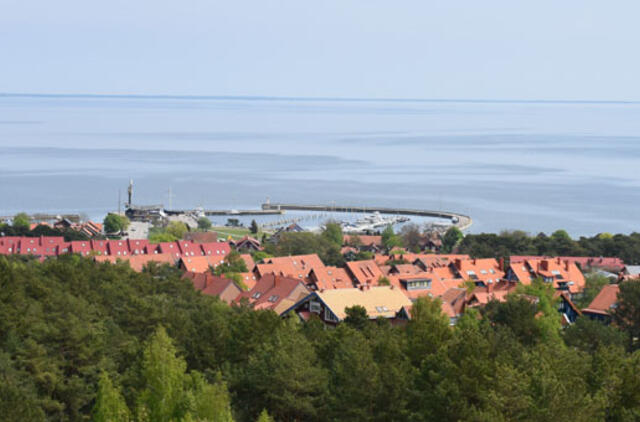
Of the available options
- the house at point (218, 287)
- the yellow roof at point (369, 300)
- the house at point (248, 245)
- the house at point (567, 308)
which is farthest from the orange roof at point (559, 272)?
the house at point (248, 245)

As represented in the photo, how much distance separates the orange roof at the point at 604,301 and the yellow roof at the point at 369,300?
19.0 feet

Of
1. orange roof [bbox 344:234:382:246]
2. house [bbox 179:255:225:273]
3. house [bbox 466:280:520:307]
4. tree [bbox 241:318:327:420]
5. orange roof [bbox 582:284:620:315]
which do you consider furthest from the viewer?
orange roof [bbox 344:234:382:246]

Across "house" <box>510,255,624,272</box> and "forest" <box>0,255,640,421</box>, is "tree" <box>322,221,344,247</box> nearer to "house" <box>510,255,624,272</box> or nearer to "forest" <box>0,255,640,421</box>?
"house" <box>510,255,624,272</box>

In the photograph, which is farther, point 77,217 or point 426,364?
point 77,217

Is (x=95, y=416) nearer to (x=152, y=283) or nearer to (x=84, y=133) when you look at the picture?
(x=152, y=283)

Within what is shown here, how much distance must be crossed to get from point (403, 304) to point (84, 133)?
162m

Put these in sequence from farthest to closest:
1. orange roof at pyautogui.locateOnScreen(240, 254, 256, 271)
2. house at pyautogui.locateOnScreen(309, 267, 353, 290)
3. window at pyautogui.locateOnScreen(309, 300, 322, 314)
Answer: orange roof at pyautogui.locateOnScreen(240, 254, 256, 271) < house at pyautogui.locateOnScreen(309, 267, 353, 290) < window at pyautogui.locateOnScreen(309, 300, 322, 314)

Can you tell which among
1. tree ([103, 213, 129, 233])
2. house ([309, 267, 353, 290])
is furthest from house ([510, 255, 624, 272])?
tree ([103, 213, 129, 233])

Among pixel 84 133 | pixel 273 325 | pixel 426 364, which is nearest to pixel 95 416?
pixel 426 364

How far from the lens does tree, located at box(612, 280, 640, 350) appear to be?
22.2 metres

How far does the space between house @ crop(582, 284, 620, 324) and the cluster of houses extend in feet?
0.12

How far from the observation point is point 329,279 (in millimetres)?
31344

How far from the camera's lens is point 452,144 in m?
→ 159

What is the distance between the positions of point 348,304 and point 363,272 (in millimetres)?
8376
